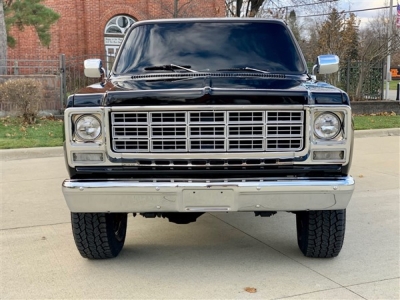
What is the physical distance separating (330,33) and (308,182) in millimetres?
15811

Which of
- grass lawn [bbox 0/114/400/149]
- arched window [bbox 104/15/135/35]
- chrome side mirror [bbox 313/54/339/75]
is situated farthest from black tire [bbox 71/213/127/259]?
arched window [bbox 104/15/135/35]

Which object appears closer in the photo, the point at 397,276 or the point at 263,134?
the point at 263,134

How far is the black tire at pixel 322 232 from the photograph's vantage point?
13.5ft

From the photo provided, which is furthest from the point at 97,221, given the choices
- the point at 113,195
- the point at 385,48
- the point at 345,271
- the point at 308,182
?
the point at 385,48

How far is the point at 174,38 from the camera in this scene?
5.27 metres

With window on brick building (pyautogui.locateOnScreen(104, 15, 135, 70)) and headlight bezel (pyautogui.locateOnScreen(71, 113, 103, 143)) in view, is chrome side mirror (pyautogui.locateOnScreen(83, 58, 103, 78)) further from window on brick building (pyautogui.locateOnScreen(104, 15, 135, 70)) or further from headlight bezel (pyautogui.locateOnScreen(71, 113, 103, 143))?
window on brick building (pyautogui.locateOnScreen(104, 15, 135, 70))

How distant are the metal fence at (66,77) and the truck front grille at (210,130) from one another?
386 inches

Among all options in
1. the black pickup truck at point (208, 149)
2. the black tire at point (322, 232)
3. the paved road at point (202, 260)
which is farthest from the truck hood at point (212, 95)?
the paved road at point (202, 260)

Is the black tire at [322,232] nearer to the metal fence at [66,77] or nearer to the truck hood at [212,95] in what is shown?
the truck hood at [212,95]

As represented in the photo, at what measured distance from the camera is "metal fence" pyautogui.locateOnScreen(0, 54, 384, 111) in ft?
47.4

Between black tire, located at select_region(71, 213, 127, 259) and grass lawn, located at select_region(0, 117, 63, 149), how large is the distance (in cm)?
632

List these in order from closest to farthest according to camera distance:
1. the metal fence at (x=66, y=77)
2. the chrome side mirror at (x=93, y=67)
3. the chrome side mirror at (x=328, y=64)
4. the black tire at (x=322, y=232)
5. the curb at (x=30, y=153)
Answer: the black tire at (x=322, y=232) → the chrome side mirror at (x=328, y=64) → the chrome side mirror at (x=93, y=67) → the curb at (x=30, y=153) → the metal fence at (x=66, y=77)

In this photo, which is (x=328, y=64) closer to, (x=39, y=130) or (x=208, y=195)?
(x=208, y=195)

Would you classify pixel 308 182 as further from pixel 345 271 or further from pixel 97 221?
pixel 97 221
